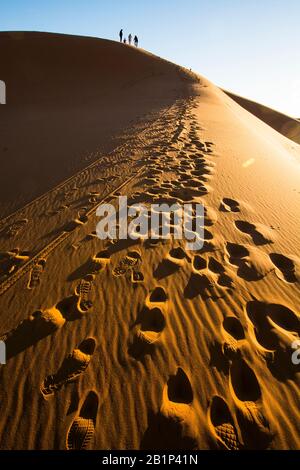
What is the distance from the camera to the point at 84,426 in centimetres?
221

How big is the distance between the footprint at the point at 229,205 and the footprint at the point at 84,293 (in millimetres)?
3066

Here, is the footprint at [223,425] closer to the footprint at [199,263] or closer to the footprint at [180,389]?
the footprint at [180,389]

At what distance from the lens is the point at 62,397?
240 centimetres

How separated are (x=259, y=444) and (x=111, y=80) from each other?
77.7ft

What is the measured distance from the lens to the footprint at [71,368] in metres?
2.49

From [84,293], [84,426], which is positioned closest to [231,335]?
[84,426]

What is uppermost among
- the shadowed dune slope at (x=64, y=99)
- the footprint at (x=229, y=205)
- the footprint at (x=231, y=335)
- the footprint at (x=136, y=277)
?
the shadowed dune slope at (x=64, y=99)

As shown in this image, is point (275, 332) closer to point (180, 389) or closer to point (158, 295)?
point (180, 389)

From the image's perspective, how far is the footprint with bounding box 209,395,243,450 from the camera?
207 cm

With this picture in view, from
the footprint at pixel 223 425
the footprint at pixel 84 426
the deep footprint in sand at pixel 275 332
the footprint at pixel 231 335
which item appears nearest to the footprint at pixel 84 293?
the footprint at pixel 84 426

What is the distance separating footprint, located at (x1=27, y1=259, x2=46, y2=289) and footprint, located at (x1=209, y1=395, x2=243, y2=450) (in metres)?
2.73

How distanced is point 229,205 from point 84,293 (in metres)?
3.57
